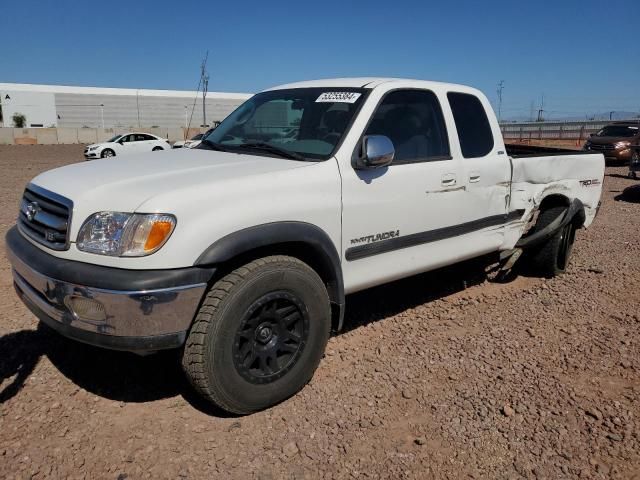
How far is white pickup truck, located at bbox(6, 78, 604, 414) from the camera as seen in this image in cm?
257

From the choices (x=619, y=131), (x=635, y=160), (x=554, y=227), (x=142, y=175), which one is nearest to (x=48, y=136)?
(x=619, y=131)

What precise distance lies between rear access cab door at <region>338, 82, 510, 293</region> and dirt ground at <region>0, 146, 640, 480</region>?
25.3 inches

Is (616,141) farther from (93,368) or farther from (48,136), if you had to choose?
(48,136)

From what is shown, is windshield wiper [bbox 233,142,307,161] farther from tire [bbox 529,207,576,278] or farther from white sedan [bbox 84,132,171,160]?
white sedan [bbox 84,132,171,160]

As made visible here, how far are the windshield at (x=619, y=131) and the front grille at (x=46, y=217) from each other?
20765 mm

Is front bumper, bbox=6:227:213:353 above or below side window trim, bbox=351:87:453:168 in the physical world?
below

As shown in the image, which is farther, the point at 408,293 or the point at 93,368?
the point at 408,293

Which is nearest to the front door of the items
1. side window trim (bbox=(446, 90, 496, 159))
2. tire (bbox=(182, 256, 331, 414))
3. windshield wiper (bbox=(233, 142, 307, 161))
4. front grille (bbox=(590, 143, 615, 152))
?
side window trim (bbox=(446, 90, 496, 159))

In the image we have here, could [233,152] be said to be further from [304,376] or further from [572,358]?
[572,358]

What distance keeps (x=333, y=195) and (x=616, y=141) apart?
60.8 ft

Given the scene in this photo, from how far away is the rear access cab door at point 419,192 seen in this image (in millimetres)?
3404

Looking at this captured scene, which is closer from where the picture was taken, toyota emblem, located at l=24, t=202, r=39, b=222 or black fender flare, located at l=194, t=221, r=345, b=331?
black fender flare, located at l=194, t=221, r=345, b=331

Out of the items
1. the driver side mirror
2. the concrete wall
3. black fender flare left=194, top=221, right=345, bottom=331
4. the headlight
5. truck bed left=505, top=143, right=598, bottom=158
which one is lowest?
the concrete wall

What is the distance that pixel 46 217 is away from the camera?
2924 millimetres
